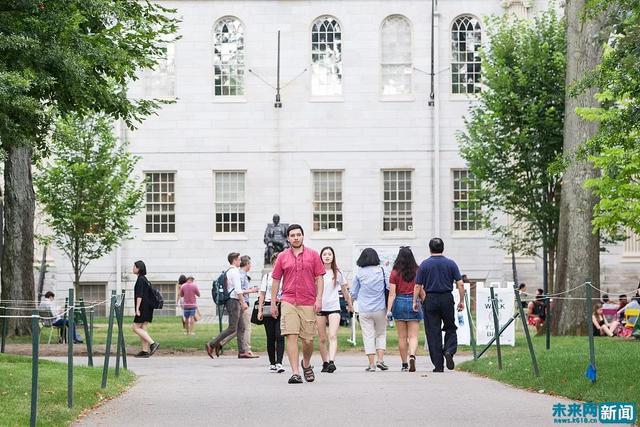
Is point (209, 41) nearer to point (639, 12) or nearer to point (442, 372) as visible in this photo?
point (442, 372)

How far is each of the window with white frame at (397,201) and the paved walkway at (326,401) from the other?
27969mm

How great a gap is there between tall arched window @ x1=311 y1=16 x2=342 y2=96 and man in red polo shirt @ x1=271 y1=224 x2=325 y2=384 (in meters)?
31.2

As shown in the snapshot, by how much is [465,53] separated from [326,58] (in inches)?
185

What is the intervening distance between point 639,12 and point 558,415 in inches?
161

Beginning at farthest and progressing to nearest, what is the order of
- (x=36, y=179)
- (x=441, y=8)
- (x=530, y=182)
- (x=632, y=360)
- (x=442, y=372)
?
(x=441, y=8) < (x=36, y=179) < (x=530, y=182) < (x=442, y=372) < (x=632, y=360)

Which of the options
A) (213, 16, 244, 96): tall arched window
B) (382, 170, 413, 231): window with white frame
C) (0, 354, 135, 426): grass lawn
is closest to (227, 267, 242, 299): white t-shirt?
(0, 354, 135, 426): grass lawn

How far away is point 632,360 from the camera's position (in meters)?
18.1

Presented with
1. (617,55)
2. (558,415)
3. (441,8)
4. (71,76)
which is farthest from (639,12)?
(441,8)

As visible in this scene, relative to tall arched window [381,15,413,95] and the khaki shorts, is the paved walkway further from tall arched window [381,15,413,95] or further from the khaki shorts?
tall arched window [381,15,413,95]

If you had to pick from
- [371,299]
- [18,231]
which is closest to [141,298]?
[18,231]

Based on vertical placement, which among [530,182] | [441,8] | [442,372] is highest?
[441,8]

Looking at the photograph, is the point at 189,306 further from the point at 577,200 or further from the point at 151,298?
the point at 577,200

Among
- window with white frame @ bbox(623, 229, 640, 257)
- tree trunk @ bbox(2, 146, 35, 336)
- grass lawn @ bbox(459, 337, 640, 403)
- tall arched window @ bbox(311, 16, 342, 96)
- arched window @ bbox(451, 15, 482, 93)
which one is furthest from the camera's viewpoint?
tall arched window @ bbox(311, 16, 342, 96)

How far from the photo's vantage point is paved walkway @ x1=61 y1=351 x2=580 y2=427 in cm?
1354
